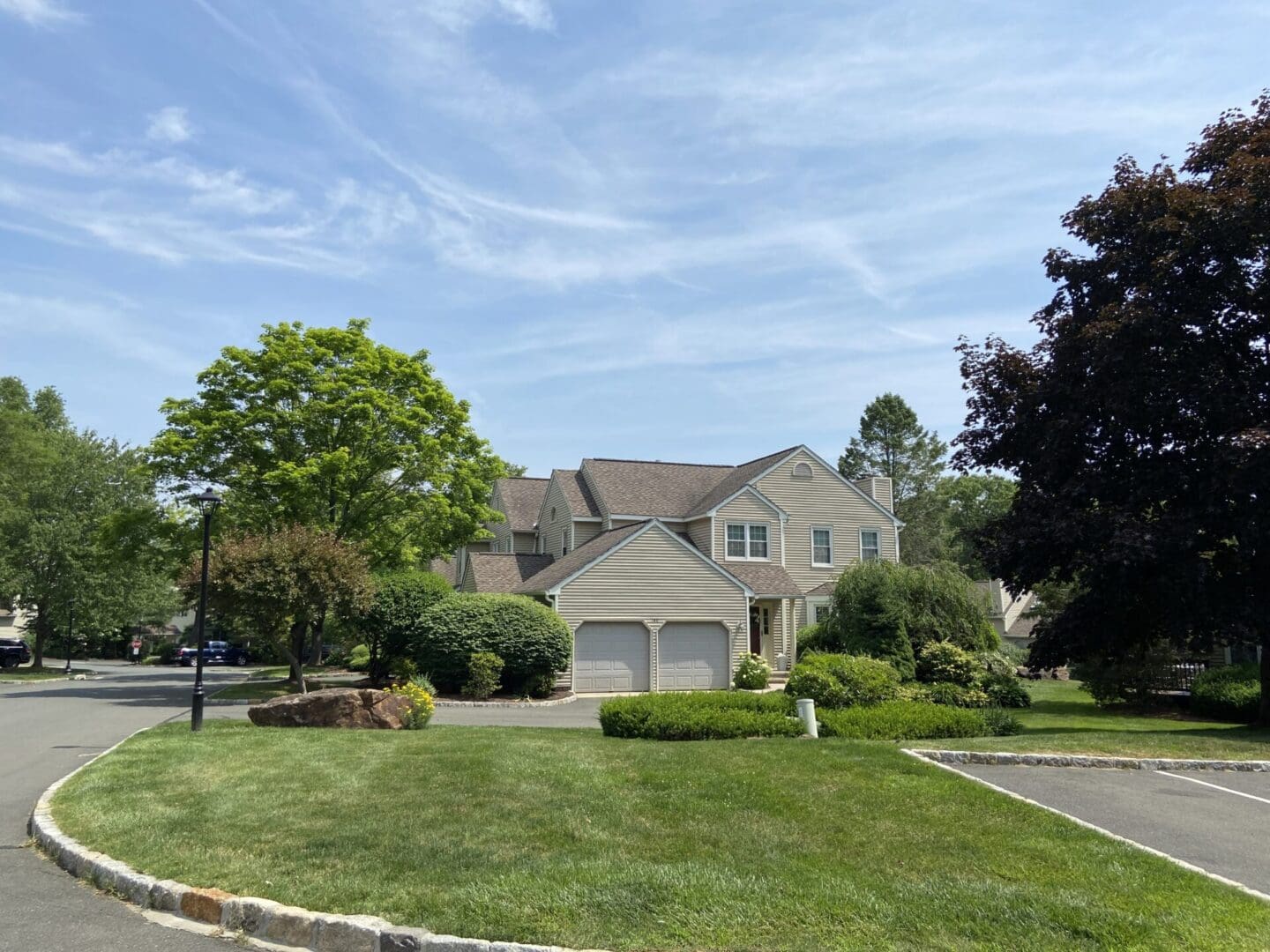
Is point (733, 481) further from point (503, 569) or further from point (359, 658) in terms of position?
point (359, 658)

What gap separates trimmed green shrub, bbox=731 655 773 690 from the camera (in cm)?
3052

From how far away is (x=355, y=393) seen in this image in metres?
28.9

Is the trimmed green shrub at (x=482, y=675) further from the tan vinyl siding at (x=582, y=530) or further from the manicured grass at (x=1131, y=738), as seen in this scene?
the manicured grass at (x=1131, y=738)

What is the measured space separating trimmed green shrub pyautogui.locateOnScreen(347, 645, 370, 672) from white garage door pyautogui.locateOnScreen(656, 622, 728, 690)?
1382cm

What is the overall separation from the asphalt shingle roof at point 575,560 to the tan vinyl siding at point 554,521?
334 centimetres

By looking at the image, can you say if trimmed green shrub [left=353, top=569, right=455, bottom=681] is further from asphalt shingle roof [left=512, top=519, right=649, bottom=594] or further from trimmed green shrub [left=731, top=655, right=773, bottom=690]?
trimmed green shrub [left=731, top=655, right=773, bottom=690]

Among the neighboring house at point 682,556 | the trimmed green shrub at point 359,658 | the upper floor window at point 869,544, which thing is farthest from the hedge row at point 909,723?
the trimmed green shrub at point 359,658

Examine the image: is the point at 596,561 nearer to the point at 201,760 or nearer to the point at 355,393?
the point at 355,393

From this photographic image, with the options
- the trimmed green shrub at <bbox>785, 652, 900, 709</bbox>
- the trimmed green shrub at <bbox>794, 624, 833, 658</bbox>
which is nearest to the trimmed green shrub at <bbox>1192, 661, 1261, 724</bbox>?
the trimmed green shrub at <bbox>785, 652, 900, 709</bbox>

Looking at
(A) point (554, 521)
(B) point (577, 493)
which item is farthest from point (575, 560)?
(A) point (554, 521)

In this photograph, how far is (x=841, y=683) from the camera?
17.9 m

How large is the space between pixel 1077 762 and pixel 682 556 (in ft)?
61.9

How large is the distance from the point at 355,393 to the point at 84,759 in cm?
1601

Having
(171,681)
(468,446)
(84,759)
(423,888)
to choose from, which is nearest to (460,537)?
(468,446)
